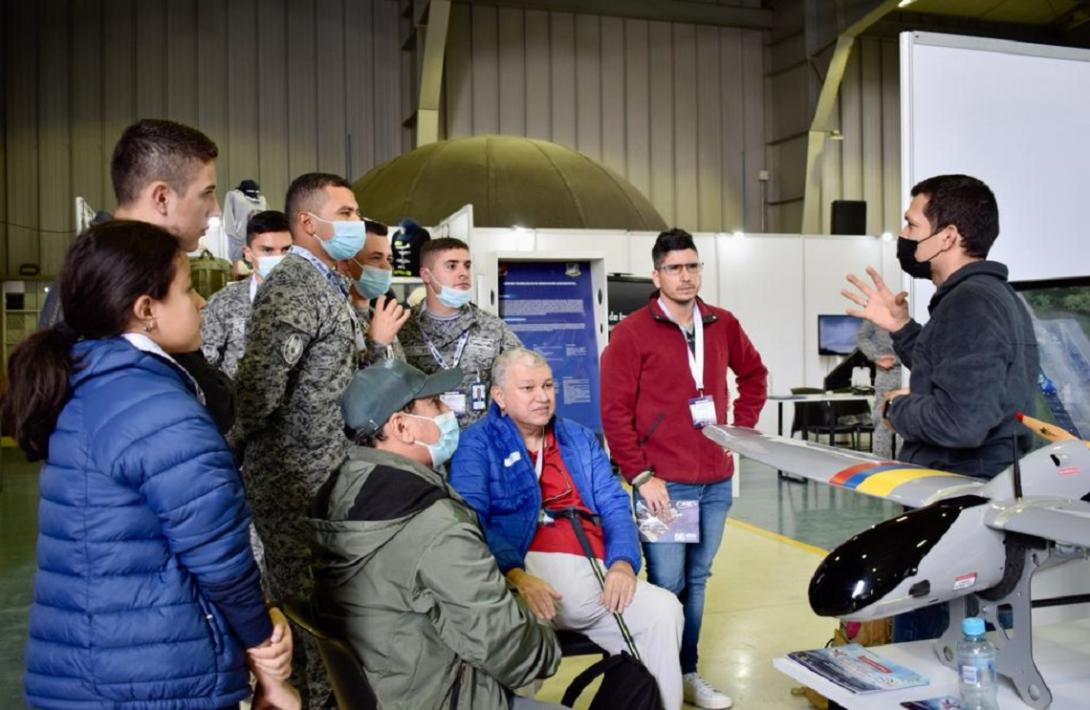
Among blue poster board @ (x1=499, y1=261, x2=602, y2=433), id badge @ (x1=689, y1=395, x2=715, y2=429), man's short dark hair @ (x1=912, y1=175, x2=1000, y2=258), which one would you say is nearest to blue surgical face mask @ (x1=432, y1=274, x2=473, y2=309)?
id badge @ (x1=689, y1=395, x2=715, y2=429)

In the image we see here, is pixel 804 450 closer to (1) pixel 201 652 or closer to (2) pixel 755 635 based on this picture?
(1) pixel 201 652

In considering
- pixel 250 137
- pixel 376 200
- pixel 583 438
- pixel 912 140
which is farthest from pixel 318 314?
pixel 250 137

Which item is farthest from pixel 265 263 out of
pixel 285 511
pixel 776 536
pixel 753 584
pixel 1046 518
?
pixel 776 536

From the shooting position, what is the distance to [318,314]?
2623 millimetres

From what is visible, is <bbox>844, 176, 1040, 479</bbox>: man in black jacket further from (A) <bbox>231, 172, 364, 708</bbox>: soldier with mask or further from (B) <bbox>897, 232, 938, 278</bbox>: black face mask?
(A) <bbox>231, 172, 364, 708</bbox>: soldier with mask

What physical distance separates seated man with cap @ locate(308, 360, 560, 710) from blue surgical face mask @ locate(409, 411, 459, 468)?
25 cm

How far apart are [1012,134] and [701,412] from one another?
1.61 m

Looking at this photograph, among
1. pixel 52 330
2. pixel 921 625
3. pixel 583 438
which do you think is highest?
pixel 52 330

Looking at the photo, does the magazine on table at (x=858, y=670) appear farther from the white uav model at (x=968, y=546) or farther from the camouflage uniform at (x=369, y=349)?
the camouflage uniform at (x=369, y=349)

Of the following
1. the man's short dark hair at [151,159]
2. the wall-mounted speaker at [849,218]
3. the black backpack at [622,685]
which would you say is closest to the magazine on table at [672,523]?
the black backpack at [622,685]

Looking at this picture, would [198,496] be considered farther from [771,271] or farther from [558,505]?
[771,271]

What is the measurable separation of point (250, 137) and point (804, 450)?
15.0 m

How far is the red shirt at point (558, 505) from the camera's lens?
2863 mm

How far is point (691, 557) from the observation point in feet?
10.8
